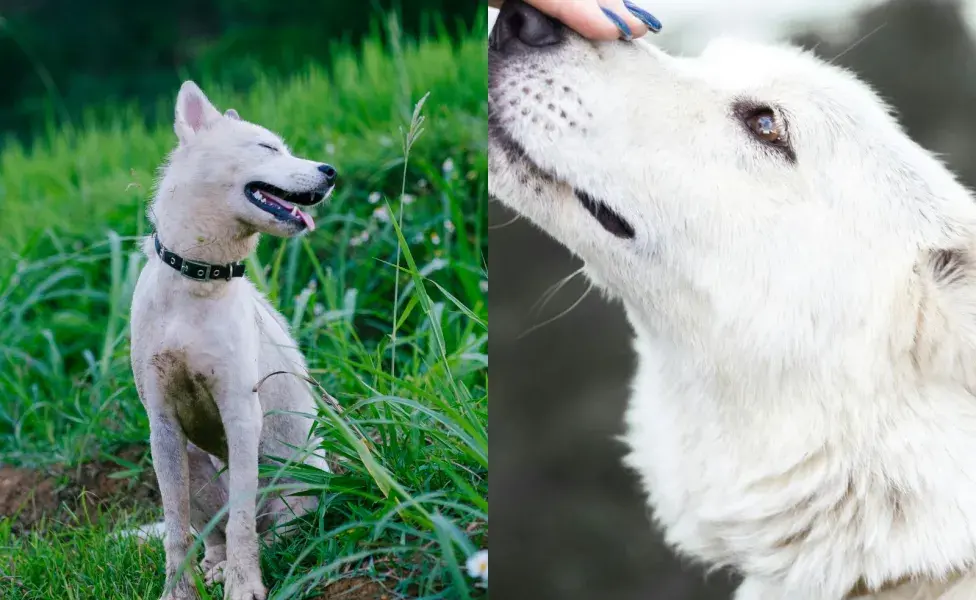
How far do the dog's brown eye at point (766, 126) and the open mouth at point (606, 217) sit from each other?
28cm

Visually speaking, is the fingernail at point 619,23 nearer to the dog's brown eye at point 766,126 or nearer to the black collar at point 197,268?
the dog's brown eye at point 766,126

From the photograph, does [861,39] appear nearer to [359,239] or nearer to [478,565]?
[359,239]

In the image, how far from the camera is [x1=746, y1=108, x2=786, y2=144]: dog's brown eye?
1570 millimetres

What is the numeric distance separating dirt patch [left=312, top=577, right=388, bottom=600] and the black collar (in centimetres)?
67

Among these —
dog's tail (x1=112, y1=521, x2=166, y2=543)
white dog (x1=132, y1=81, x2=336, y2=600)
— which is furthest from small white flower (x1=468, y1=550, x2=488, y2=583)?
dog's tail (x1=112, y1=521, x2=166, y2=543)

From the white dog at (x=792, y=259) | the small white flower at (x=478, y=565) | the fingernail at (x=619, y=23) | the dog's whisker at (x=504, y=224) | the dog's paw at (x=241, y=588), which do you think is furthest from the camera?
the dog's whisker at (x=504, y=224)

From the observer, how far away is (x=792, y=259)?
5.24ft

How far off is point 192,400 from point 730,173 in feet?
3.74

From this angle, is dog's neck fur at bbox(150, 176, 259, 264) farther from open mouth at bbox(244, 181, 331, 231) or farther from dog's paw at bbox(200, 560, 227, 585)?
dog's paw at bbox(200, 560, 227, 585)

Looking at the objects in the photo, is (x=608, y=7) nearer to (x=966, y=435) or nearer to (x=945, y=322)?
(x=945, y=322)

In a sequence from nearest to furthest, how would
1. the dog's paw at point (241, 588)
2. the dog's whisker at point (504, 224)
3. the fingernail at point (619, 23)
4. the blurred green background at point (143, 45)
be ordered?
the fingernail at point (619, 23), the dog's paw at point (241, 588), the blurred green background at point (143, 45), the dog's whisker at point (504, 224)

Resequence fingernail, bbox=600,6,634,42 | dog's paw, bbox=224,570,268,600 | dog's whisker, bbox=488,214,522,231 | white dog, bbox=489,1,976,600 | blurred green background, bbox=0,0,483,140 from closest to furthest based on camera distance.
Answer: white dog, bbox=489,1,976,600
fingernail, bbox=600,6,634,42
dog's paw, bbox=224,570,268,600
blurred green background, bbox=0,0,483,140
dog's whisker, bbox=488,214,522,231

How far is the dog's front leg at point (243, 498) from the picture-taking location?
5.74 ft

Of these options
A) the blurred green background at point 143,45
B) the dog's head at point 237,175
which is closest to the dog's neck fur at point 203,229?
the dog's head at point 237,175
